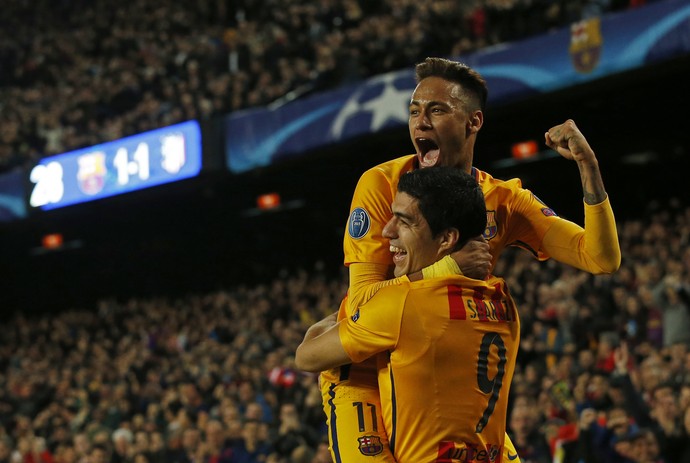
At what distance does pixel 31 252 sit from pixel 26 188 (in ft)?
20.8

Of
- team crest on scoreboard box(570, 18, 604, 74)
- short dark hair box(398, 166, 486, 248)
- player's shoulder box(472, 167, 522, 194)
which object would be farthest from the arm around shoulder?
team crest on scoreboard box(570, 18, 604, 74)

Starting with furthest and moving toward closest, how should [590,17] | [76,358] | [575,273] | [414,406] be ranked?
[76,358] < [590,17] < [575,273] < [414,406]

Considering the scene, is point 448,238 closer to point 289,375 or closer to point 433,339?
point 433,339

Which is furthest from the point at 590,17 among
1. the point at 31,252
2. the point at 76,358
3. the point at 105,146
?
the point at 31,252

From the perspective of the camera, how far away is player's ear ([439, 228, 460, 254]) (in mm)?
3350

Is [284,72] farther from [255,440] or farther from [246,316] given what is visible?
[255,440]

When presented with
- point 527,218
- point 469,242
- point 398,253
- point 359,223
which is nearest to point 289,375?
point 527,218

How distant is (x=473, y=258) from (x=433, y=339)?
0.98 feet

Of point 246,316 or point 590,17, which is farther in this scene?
point 246,316

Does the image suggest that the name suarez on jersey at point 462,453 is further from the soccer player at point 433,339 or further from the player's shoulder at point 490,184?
the player's shoulder at point 490,184

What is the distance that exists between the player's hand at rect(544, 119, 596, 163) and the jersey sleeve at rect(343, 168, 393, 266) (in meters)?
0.60

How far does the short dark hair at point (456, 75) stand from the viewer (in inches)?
156

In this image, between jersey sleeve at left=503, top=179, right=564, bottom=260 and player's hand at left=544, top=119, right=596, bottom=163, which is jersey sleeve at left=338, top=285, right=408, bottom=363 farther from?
jersey sleeve at left=503, top=179, right=564, bottom=260

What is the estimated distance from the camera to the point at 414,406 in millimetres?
3322
